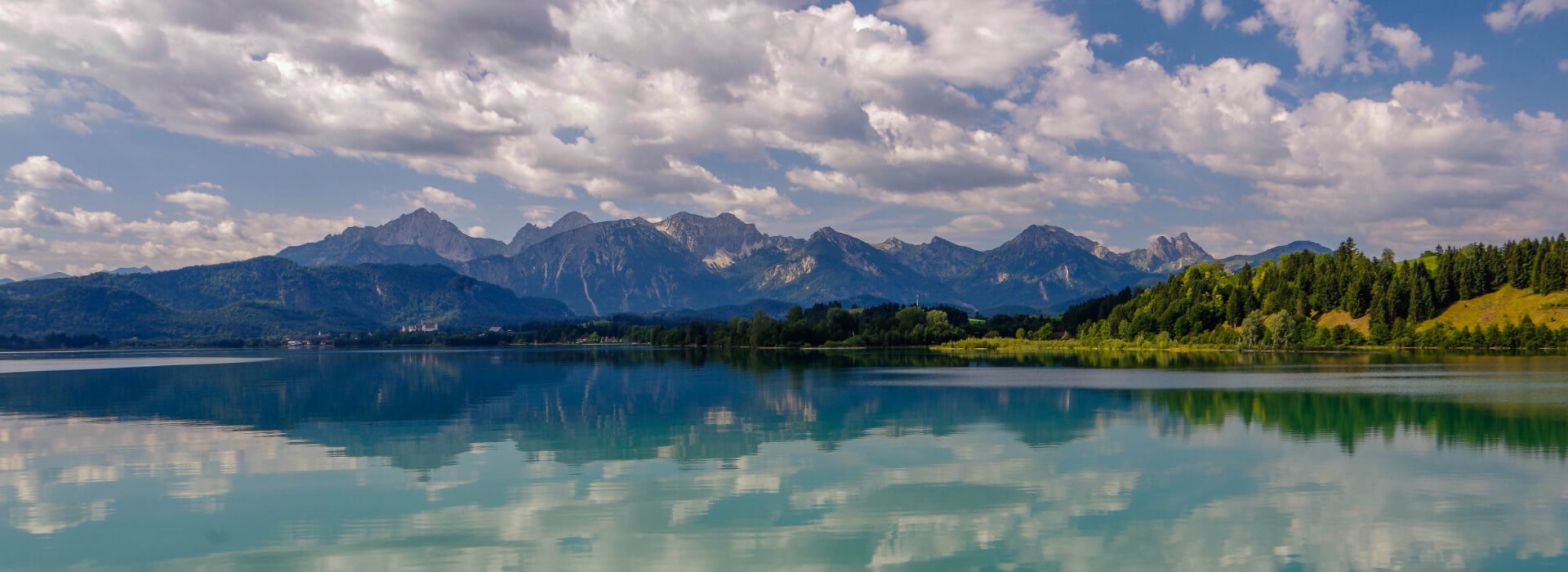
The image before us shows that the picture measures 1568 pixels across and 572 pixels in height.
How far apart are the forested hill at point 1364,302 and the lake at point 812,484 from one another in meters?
108

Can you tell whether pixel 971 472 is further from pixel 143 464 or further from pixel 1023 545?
pixel 143 464

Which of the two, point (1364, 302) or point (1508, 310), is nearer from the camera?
point (1508, 310)

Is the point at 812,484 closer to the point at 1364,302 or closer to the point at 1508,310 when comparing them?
the point at 1508,310

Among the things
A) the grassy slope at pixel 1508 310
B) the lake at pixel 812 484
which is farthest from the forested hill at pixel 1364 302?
the lake at pixel 812 484

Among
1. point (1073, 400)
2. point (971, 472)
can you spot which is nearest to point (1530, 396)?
point (1073, 400)

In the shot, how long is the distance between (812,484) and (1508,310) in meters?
173

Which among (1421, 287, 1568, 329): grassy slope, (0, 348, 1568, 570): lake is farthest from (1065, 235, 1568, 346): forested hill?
(0, 348, 1568, 570): lake

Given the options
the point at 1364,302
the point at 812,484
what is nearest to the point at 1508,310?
the point at 1364,302

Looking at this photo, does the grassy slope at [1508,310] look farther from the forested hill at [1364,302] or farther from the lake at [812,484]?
the lake at [812,484]

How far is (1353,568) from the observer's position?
Answer: 1839cm

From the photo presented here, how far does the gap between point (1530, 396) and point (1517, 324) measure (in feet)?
375

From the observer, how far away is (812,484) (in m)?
28.6

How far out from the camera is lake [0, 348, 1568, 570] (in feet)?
66.5

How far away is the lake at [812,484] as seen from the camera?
20.3 meters
